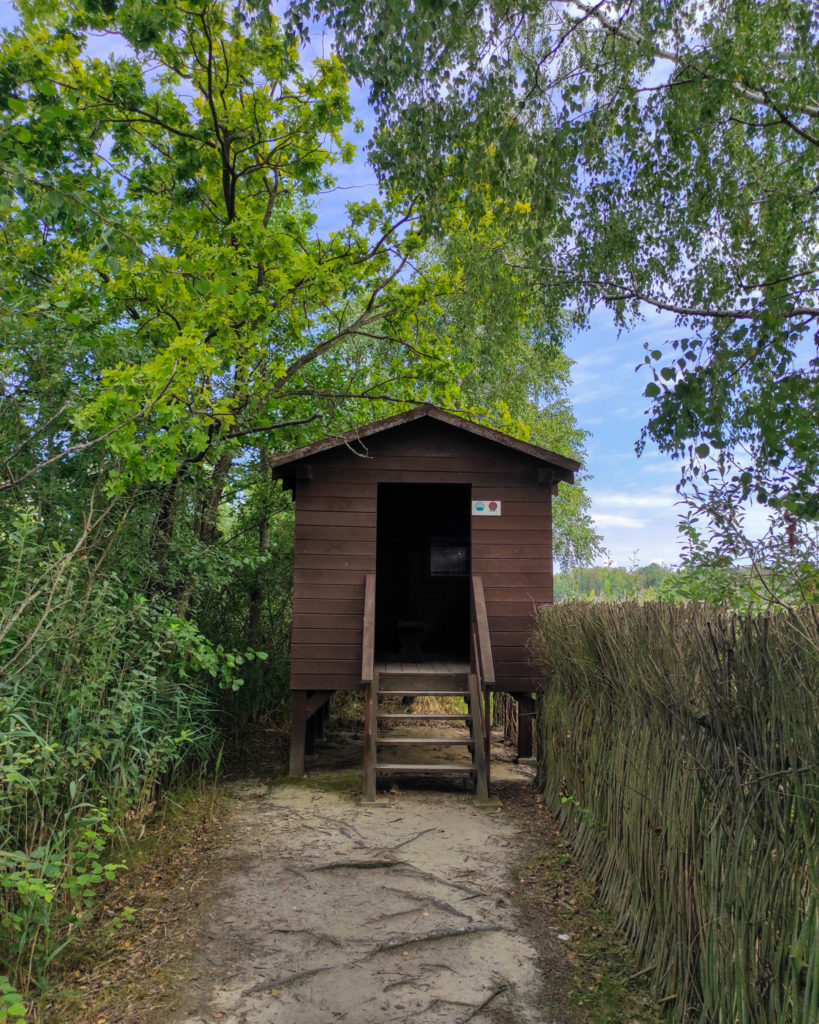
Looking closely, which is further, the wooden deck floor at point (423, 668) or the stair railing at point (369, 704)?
the wooden deck floor at point (423, 668)

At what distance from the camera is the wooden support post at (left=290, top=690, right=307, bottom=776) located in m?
7.28

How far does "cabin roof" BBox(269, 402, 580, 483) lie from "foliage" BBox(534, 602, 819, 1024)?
331 cm

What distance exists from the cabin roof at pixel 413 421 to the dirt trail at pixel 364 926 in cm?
346

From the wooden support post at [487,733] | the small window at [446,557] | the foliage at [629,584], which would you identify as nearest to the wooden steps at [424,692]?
the wooden support post at [487,733]

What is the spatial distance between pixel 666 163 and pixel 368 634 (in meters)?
6.06

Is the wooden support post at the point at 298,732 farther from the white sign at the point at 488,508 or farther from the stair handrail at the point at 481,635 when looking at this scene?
the white sign at the point at 488,508

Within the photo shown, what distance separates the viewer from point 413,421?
25.0 feet

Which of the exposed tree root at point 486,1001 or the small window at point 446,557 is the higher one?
the small window at point 446,557

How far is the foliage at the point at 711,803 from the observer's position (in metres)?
2.09

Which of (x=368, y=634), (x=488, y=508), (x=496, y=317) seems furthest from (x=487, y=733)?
(x=496, y=317)

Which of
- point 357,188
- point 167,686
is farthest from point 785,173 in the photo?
point 167,686

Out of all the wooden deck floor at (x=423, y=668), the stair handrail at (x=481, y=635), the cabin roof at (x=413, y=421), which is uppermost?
the cabin roof at (x=413, y=421)

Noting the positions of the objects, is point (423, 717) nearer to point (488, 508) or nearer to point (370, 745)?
point (370, 745)

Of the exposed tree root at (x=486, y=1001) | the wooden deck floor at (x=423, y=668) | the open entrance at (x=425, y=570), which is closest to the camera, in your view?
the exposed tree root at (x=486, y=1001)
